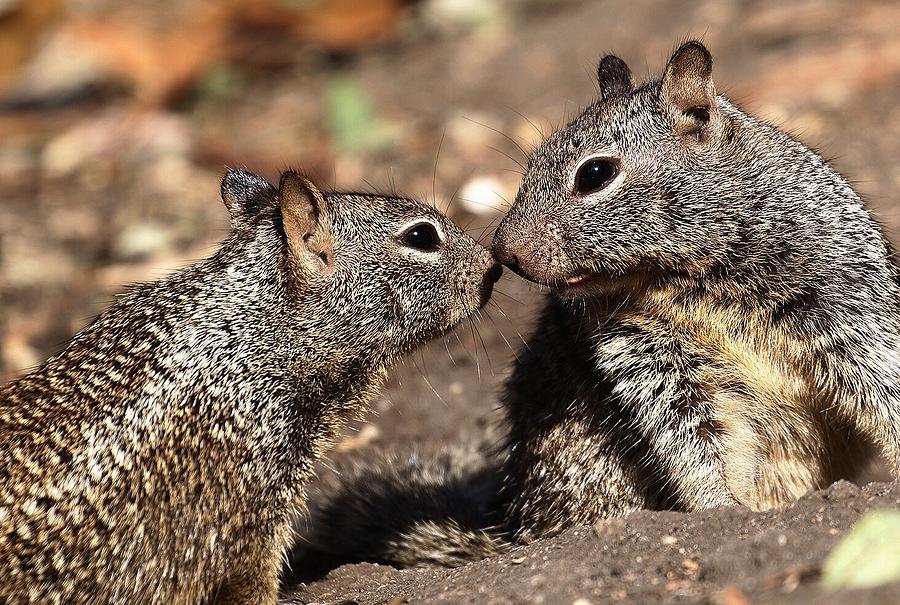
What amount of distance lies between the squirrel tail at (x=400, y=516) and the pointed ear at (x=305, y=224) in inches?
66.8

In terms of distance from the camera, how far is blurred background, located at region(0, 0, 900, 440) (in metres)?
10.0

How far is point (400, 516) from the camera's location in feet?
22.3

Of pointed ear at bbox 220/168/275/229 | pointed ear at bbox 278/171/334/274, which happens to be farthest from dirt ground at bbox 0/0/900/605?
pointed ear at bbox 220/168/275/229

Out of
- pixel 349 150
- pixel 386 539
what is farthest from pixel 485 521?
pixel 349 150

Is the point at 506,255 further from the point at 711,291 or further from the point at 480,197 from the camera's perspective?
the point at 480,197

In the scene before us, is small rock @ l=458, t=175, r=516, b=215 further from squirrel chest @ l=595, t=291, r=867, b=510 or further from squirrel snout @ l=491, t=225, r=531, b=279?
squirrel chest @ l=595, t=291, r=867, b=510

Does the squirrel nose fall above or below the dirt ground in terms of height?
below

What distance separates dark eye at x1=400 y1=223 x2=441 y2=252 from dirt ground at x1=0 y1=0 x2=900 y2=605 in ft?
2.18

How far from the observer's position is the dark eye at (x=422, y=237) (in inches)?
238

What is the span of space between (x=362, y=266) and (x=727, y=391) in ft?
6.53

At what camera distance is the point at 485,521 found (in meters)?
6.91

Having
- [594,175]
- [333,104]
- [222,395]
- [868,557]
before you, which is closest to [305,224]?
[222,395]

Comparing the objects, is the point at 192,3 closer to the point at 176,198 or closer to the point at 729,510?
the point at 176,198

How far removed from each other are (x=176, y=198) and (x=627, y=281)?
7721 millimetres
